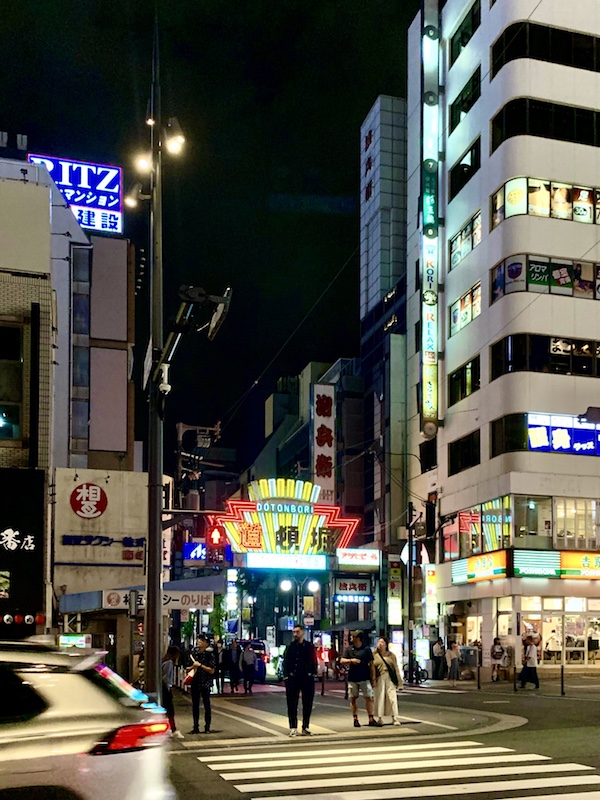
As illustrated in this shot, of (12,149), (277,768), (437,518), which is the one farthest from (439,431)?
(277,768)

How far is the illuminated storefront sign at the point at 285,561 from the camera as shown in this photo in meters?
40.9

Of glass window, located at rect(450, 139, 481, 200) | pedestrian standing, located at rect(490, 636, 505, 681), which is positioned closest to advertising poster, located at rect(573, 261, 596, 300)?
glass window, located at rect(450, 139, 481, 200)

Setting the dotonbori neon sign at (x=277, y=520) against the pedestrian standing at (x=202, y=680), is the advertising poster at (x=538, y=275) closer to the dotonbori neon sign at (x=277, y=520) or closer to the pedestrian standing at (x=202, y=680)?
the dotonbori neon sign at (x=277, y=520)

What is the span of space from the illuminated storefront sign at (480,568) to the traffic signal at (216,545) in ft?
36.2

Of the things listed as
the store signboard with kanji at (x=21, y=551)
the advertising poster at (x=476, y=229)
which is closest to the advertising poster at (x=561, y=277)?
the advertising poster at (x=476, y=229)

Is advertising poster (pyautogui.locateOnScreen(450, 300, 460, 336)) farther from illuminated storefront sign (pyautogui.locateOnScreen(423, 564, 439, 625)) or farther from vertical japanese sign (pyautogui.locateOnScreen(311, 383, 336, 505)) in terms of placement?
vertical japanese sign (pyautogui.locateOnScreen(311, 383, 336, 505))

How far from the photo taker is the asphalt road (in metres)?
11.4

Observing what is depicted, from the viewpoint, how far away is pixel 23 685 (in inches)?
261

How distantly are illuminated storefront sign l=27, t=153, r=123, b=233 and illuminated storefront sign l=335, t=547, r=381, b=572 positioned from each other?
19498 mm

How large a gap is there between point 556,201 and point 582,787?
35.1m

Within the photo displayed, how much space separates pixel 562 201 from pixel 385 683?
29455 mm

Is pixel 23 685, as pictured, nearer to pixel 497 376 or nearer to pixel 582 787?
pixel 582 787

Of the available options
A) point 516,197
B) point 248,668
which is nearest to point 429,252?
point 516,197

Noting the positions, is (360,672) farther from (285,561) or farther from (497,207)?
(497,207)
